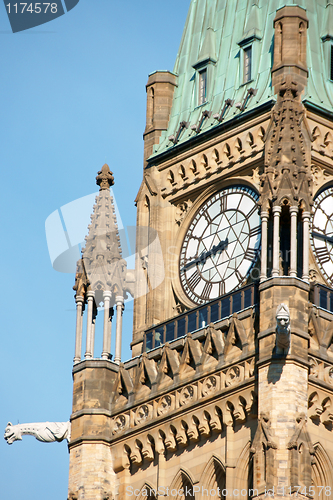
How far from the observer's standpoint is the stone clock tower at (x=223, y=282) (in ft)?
153

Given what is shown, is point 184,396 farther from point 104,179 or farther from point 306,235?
point 104,179

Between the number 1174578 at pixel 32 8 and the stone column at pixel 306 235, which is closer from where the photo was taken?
the number 1174578 at pixel 32 8

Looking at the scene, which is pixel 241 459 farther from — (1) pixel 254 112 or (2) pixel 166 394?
(1) pixel 254 112

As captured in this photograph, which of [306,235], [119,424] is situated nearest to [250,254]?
[306,235]

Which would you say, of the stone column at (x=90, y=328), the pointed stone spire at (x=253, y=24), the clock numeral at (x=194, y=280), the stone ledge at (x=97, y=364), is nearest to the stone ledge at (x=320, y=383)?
the clock numeral at (x=194, y=280)

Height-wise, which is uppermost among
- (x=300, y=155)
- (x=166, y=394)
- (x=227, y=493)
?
(x=300, y=155)

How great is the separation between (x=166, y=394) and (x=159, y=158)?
8121 mm

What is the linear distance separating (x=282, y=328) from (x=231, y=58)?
1139cm

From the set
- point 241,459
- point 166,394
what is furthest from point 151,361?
point 241,459

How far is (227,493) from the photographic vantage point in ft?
153

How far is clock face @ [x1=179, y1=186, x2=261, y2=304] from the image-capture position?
5088cm

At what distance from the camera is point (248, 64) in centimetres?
5378

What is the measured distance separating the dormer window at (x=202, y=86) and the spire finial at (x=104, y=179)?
3.41 meters

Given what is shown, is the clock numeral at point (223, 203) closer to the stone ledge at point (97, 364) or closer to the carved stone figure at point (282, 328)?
the stone ledge at point (97, 364)
